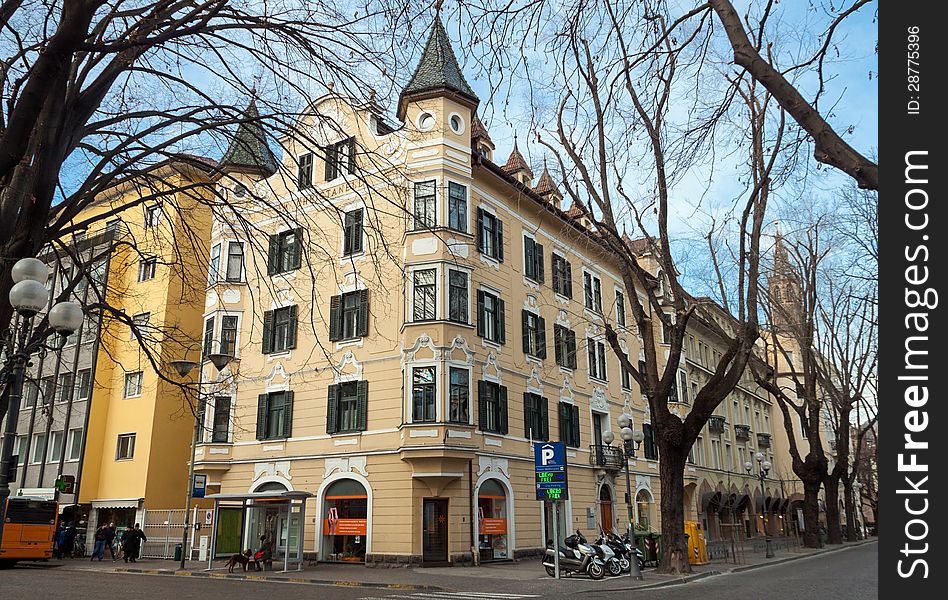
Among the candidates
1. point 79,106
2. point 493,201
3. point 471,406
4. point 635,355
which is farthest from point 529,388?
point 79,106

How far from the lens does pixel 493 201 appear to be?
29578mm

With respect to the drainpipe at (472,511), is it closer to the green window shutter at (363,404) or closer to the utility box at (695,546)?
the green window shutter at (363,404)

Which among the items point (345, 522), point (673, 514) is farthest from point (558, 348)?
point (673, 514)

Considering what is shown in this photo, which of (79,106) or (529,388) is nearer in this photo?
(79,106)

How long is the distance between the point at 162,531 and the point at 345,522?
10107mm

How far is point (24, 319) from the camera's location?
921 cm

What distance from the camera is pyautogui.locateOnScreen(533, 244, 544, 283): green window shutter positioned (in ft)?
106

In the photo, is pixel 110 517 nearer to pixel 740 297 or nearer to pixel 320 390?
pixel 320 390

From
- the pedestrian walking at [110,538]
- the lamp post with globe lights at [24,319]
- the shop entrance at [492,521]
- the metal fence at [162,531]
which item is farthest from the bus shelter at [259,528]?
the lamp post with globe lights at [24,319]

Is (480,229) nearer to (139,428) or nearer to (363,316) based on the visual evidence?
(363,316)

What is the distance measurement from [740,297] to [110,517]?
1153 inches

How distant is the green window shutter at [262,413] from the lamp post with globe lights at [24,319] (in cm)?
1829

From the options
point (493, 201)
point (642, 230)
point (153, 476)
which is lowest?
point (153, 476)

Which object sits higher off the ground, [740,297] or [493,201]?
[493,201]
